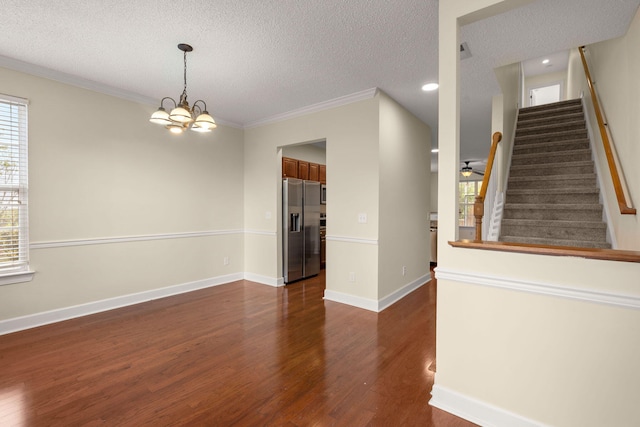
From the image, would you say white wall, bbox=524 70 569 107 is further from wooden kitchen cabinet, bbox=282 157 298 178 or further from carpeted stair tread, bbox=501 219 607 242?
wooden kitchen cabinet, bbox=282 157 298 178

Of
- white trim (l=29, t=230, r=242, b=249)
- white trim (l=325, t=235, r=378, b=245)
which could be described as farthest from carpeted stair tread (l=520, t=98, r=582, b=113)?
white trim (l=29, t=230, r=242, b=249)

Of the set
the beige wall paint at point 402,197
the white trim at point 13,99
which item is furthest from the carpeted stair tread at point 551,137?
the white trim at point 13,99

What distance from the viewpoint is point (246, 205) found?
538 cm

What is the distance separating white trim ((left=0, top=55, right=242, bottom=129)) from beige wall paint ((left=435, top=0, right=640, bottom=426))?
3.74m

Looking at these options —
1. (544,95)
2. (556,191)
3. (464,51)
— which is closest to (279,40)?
(464,51)

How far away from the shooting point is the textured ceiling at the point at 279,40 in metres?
2.21

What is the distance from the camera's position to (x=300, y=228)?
209 inches

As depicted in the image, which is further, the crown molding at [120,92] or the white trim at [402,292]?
the white trim at [402,292]

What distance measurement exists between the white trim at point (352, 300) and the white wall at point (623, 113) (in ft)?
8.20

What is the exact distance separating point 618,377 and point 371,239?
8.41ft

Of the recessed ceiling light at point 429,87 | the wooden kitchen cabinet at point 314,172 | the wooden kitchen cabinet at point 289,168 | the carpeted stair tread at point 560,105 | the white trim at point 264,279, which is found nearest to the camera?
the recessed ceiling light at point 429,87

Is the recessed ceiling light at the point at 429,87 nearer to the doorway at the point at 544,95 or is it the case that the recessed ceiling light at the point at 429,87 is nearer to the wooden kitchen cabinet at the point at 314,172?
the wooden kitchen cabinet at the point at 314,172

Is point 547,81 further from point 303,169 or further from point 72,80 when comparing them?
point 72,80

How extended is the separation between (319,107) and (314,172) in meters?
2.09
